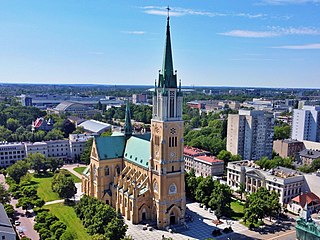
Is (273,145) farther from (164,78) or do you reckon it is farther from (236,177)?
(164,78)

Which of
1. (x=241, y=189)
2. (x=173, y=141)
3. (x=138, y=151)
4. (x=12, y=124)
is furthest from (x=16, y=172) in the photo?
(x=12, y=124)

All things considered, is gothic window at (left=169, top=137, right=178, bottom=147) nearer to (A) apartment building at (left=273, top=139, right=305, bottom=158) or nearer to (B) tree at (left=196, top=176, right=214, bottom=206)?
(B) tree at (left=196, top=176, right=214, bottom=206)

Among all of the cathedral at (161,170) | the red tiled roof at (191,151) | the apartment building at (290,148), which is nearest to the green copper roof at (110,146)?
the cathedral at (161,170)

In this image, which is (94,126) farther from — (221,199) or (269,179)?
(221,199)

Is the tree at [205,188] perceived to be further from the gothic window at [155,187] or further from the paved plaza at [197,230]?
the gothic window at [155,187]

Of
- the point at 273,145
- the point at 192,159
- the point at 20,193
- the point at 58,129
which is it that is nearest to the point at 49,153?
the point at 58,129

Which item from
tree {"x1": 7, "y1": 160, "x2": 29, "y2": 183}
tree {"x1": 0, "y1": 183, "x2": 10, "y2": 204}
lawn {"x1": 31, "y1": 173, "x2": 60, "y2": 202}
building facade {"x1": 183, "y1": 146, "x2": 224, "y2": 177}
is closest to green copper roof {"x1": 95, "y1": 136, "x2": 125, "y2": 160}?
lawn {"x1": 31, "y1": 173, "x2": 60, "y2": 202}
